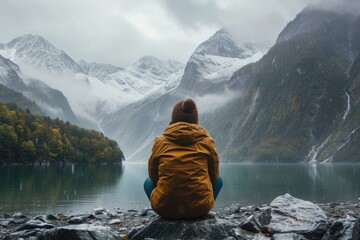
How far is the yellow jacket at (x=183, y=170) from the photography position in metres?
8.80

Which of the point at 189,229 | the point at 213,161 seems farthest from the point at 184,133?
the point at 189,229

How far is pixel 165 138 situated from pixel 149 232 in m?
2.27

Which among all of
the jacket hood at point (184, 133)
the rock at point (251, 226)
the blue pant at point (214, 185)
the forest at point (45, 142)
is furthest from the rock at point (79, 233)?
the forest at point (45, 142)

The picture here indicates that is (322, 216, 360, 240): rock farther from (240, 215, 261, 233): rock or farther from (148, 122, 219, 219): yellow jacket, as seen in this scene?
(240, 215, 261, 233): rock

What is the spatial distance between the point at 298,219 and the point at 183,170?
478 centimetres

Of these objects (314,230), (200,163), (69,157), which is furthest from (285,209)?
(69,157)

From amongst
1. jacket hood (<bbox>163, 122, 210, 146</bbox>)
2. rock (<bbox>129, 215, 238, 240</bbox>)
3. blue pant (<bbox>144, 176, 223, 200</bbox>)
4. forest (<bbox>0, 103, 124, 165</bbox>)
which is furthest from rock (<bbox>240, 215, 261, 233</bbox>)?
forest (<bbox>0, 103, 124, 165</bbox>)

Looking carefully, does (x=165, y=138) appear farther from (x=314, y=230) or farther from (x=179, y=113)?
(x=314, y=230)

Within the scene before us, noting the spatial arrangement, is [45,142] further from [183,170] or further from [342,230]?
[342,230]

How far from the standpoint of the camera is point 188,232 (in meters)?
9.23

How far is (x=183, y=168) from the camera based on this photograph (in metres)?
8.78

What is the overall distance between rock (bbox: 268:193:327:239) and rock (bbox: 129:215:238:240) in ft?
6.86

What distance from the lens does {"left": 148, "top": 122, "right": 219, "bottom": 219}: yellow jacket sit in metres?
8.80

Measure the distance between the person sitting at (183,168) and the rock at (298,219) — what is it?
298 cm
